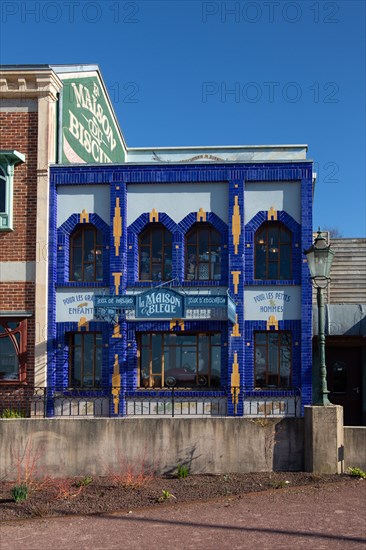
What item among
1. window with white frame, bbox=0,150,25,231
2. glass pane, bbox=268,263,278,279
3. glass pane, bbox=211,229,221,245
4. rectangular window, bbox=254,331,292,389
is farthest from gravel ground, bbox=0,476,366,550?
window with white frame, bbox=0,150,25,231

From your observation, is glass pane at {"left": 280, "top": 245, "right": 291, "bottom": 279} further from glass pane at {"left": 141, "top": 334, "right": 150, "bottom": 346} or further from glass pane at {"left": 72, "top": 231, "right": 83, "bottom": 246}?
glass pane at {"left": 72, "top": 231, "right": 83, "bottom": 246}

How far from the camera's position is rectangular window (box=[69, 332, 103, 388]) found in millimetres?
18516

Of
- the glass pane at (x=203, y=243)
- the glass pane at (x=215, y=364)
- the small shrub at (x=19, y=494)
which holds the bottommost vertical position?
the small shrub at (x=19, y=494)

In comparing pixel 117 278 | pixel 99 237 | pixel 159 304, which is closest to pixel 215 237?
pixel 159 304

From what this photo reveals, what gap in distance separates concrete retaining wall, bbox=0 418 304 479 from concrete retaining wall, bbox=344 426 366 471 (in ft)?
3.10

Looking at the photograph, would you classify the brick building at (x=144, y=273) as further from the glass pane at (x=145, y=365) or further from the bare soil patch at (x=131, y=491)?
the bare soil patch at (x=131, y=491)

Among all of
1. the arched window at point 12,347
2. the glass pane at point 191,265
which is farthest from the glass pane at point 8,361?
the glass pane at point 191,265

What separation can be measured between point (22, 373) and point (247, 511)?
27.4ft

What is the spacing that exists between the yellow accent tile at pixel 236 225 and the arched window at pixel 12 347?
5814 mm

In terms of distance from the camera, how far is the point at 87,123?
22203mm

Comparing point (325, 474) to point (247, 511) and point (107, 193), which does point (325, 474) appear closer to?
point (247, 511)

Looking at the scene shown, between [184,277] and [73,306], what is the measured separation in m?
3.01

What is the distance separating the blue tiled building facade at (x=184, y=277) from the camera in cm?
1809

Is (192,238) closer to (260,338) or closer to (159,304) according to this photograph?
(159,304)
